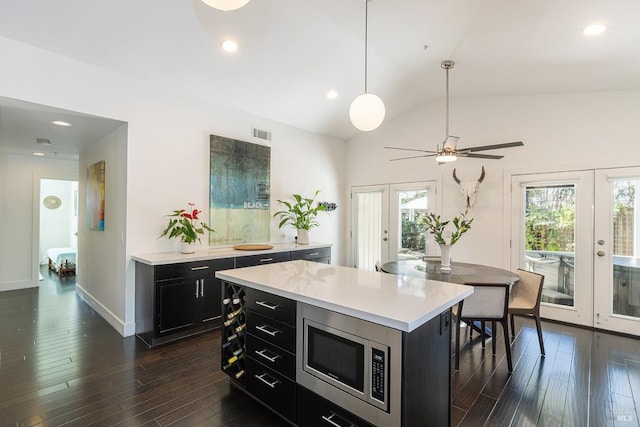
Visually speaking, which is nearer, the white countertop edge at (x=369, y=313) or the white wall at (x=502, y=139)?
the white countertop edge at (x=369, y=313)

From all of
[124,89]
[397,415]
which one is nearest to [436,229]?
[397,415]

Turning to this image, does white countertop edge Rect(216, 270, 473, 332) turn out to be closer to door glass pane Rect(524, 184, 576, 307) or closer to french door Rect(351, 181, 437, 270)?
door glass pane Rect(524, 184, 576, 307)

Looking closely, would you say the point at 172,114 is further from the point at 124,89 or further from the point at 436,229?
the point at 436,229

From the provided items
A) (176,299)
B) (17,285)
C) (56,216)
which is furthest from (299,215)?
(56,216)

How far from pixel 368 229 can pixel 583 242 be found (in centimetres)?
335

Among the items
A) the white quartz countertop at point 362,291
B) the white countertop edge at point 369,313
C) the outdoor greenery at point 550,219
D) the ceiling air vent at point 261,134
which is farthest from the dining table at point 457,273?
the ceiling air vent at point 261,134

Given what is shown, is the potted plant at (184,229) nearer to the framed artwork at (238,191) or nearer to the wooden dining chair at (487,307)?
the framed artwork at (238,191)

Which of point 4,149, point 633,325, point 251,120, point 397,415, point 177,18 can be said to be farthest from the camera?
point 4,149

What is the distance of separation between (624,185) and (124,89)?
6031 mm

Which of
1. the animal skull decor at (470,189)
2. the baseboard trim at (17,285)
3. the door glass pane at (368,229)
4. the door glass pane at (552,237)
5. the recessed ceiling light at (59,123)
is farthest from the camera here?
the door glass pane at (368,229)

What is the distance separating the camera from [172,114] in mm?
3801

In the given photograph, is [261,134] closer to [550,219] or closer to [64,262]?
[550,219]

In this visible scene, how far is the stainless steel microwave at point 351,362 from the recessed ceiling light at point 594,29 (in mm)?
3099

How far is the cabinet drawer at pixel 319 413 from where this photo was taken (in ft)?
5.00
